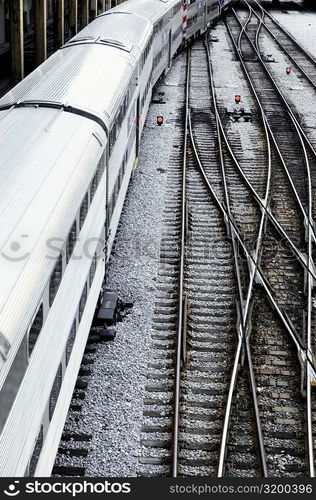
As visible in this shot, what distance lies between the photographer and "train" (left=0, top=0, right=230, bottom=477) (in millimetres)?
5379

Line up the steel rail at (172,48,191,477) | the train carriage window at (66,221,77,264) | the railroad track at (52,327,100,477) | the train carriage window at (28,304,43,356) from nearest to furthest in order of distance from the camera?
the train carriage window at (28,304,43,356)
the train carriage window at (66,221,77,264)
the railroad track at (52,327,100,477)
the steel rail at (172,48,191,477)

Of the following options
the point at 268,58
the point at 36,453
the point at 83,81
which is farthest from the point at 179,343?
the point at 268,58

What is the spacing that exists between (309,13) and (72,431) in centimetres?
4917

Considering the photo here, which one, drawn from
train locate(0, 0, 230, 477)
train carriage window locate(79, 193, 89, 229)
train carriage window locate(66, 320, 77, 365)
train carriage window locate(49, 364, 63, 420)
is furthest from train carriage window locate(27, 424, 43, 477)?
train carriage window locate(79, 193, 89, 229)

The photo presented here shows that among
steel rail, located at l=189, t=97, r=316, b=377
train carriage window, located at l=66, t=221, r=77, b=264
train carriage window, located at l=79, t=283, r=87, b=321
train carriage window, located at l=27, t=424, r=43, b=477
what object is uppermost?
steel rail, located at l=189, t=97, r=316, b=377

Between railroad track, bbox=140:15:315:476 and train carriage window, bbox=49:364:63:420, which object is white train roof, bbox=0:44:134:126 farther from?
train carriage window, bbox=49:364:63:420

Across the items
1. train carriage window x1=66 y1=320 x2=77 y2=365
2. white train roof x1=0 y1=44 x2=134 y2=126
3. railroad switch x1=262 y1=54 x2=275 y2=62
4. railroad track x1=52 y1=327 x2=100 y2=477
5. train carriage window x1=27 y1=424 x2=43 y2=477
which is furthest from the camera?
railroad switch x1=262 y1=54 x2=275 y2=62

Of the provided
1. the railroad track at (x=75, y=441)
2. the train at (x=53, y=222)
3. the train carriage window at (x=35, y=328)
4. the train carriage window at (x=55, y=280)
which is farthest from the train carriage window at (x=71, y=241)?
the railroad track at (x=75, y=441)

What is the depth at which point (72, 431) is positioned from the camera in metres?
8.70

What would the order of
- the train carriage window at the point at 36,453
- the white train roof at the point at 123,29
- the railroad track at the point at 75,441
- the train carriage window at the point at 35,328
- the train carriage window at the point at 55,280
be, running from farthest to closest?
1. the white train roof at the point at 123,29
2. the railroad track at the point at 75,441
3. the train carriage window at the point at 55,280
4. the train carriage window at the point at 36,453
5. the train carriage window at the point at 35,328

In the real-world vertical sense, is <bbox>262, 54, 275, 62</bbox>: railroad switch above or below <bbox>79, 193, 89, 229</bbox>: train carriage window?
above

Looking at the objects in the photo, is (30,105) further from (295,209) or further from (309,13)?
(309,13)

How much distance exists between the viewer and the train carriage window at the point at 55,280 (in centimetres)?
652

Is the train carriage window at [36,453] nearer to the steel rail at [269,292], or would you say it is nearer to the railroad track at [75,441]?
the railroad track at [75,441]
